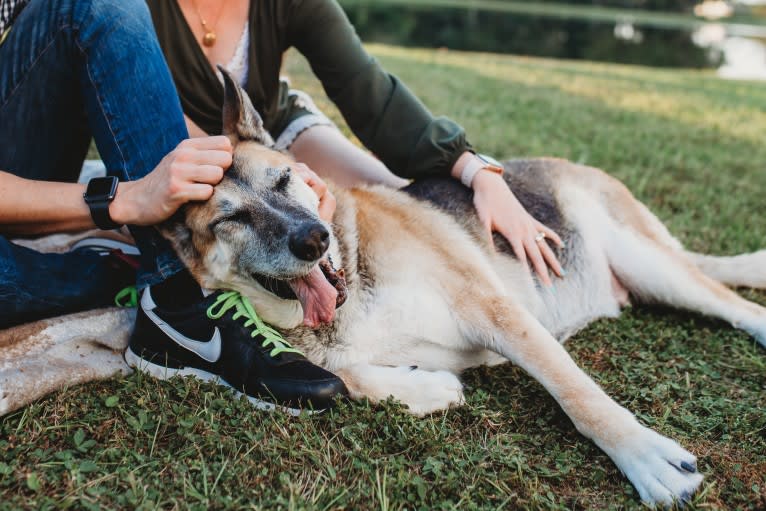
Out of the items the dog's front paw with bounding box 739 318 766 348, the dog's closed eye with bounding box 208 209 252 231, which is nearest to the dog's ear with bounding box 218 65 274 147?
the dog's closed eye with bounding box 208 209 252 231

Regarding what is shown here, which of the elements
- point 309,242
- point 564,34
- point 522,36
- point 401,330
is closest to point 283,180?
point 309,242

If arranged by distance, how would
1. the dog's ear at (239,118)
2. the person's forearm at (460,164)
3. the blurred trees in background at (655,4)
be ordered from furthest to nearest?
the blurred trees in background at (655,4), the person's forearm at (460,164), the dog's ear at (239,118)

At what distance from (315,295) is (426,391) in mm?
610

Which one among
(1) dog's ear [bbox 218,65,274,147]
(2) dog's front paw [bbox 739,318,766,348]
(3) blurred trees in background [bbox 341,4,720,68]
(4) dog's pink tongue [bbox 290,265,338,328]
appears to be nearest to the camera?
(4) dog's pink tongue [bbox 290,265,338,328]

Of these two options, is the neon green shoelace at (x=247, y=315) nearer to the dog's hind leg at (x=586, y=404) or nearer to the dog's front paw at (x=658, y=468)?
the dog's hind leg at (x=586, y=404)

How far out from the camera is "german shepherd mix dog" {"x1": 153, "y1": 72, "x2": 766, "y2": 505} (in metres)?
2.45

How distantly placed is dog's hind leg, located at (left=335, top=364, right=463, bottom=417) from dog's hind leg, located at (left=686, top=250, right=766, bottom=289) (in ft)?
6.84

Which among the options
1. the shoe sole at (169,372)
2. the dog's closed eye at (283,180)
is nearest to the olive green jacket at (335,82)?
the dog's closed eye at (283,180)

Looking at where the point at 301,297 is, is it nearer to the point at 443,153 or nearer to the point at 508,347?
the point at 508,347

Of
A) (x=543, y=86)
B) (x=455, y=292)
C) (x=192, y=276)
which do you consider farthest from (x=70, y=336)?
(x=543, y=86)

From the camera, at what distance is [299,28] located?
3426 millimetres

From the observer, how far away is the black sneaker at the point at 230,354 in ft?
8.11

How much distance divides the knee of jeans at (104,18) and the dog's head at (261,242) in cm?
46

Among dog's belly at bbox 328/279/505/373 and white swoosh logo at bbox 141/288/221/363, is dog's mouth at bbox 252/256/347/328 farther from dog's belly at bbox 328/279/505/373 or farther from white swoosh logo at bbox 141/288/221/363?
white swoosh logo at bbox 141/288/221/363
